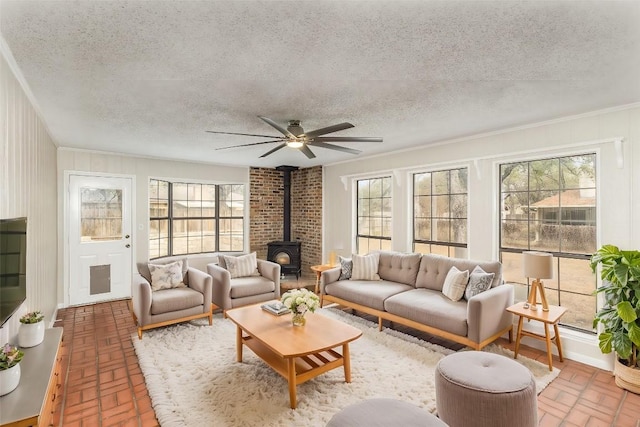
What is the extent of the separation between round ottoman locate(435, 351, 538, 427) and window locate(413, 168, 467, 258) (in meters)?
2.43

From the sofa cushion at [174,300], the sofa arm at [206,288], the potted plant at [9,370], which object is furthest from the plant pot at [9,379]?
the sofa arm at [206,288]

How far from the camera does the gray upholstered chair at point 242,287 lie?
14.6 feet

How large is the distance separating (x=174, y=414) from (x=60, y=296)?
12.8 feet

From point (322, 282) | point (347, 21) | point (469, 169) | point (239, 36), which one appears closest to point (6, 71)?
point (239, 36)

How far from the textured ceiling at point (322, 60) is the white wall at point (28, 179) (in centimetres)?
20

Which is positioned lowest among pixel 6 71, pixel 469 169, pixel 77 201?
pixel 77 201

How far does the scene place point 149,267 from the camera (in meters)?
4.25

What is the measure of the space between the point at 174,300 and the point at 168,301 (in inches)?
2.7

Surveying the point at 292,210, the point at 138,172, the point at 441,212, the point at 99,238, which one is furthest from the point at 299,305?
the point at 292,210

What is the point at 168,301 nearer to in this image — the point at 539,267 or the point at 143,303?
the point at 143,303

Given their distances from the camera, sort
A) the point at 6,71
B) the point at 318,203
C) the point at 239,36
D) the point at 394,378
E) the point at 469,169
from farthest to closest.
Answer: the point at 318,203 < the point at 469,169 < the point at 394,378 < the point at 6,71 < the point at 239,36

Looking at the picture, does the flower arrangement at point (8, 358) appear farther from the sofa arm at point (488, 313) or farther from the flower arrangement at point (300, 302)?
the sofa arm at point (488, 313)

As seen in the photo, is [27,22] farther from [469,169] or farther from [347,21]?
[469,169]

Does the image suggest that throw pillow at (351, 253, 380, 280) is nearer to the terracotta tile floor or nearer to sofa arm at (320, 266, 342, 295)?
sofa arm at (320, 266, 342, 295)
